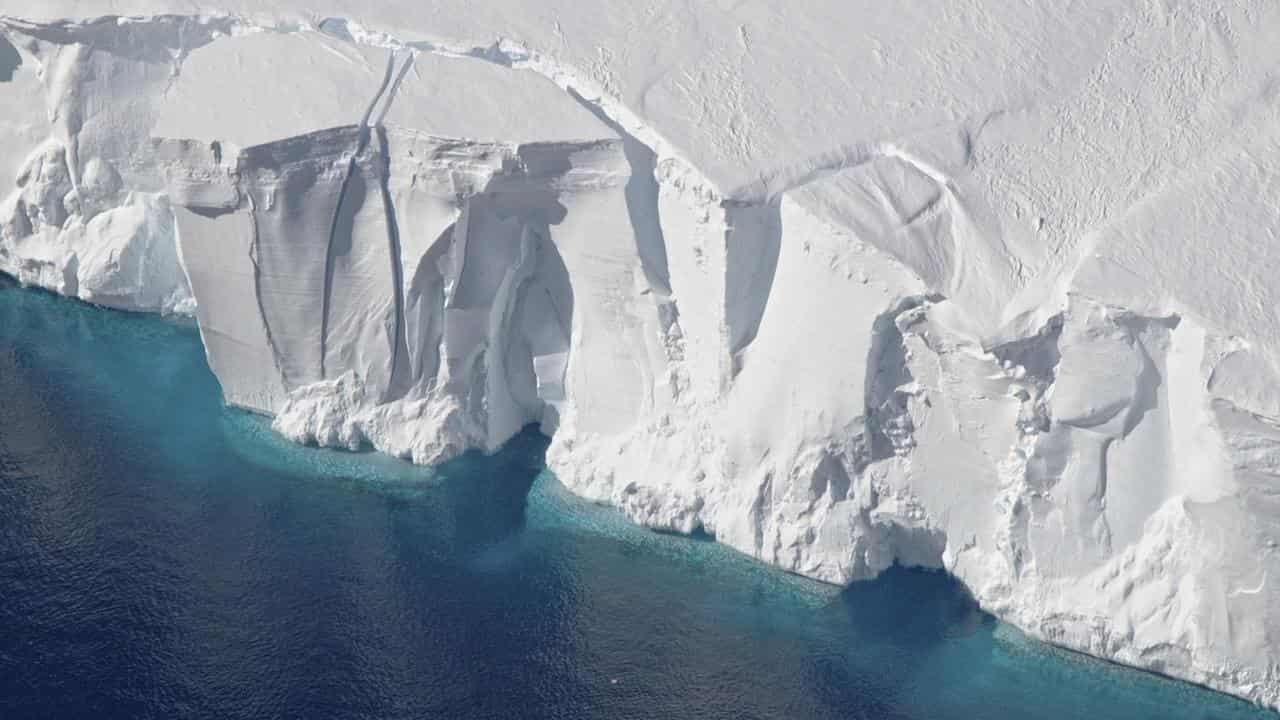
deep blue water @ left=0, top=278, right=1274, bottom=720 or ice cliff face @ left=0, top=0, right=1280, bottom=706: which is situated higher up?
ice cliff face @ left=0, top=0, right=1280, bottom=706

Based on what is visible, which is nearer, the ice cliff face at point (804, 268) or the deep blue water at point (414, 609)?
the ice cliff face at point (804, 268)

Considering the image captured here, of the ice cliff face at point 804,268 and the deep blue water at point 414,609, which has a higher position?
the ice cliff face at point 804,268

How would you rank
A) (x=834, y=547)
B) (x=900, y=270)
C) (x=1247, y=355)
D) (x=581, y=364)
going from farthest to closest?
(x=581, y=364) → (x=834, y=547) → (x=900, y=270) → (x=1247, y=355)

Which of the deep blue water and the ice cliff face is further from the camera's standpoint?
the deep blue water

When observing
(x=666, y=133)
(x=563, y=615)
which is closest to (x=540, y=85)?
(x=666, y=133)

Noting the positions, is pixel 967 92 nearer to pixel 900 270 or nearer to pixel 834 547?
pixel 900 270
